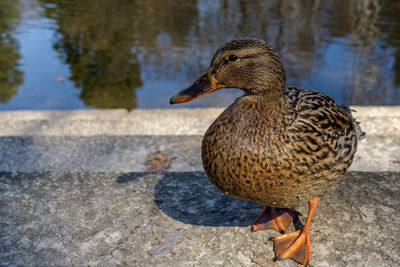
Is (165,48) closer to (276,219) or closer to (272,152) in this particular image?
(276,219)

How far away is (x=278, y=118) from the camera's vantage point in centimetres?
219

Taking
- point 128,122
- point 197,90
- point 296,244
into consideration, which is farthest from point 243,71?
point 128,122

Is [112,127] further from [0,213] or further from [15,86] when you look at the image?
[15,86]

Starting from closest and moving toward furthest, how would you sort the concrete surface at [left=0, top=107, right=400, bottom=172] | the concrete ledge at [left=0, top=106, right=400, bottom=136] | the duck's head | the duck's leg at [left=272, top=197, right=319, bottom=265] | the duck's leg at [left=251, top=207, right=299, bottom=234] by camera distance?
the duck's head
the duck's leg at [left=272, top=197, right=319, bottom=265]
the duck's leg at [left=251, top=207, right=299, bottom=234]
the concrete surface at [left=0, top=107, right=400, bottom=172]
the concrete ledge at [left=0, top=106, right=400, bottom=136]

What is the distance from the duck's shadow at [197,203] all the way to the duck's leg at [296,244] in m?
0.26

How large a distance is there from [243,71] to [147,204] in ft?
3.91

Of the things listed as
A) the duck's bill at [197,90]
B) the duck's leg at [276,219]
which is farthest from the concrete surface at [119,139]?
the duck's bill at [197,90]

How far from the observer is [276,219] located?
261 centimetres

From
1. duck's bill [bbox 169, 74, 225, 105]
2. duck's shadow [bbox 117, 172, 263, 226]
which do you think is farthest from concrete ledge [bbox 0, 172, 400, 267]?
duck's bill [bbox 169, 74, 225, 105]

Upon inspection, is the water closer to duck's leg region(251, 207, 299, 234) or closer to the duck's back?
duck's leg region(251, 207, 299, 234)

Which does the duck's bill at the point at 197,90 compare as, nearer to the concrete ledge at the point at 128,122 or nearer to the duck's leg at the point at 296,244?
the duck's leg at the point at 296,244

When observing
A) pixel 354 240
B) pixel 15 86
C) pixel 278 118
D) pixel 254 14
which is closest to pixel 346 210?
pixel 354 240

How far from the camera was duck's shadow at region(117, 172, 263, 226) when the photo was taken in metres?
2.63

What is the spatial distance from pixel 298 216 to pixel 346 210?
0.31 meters
